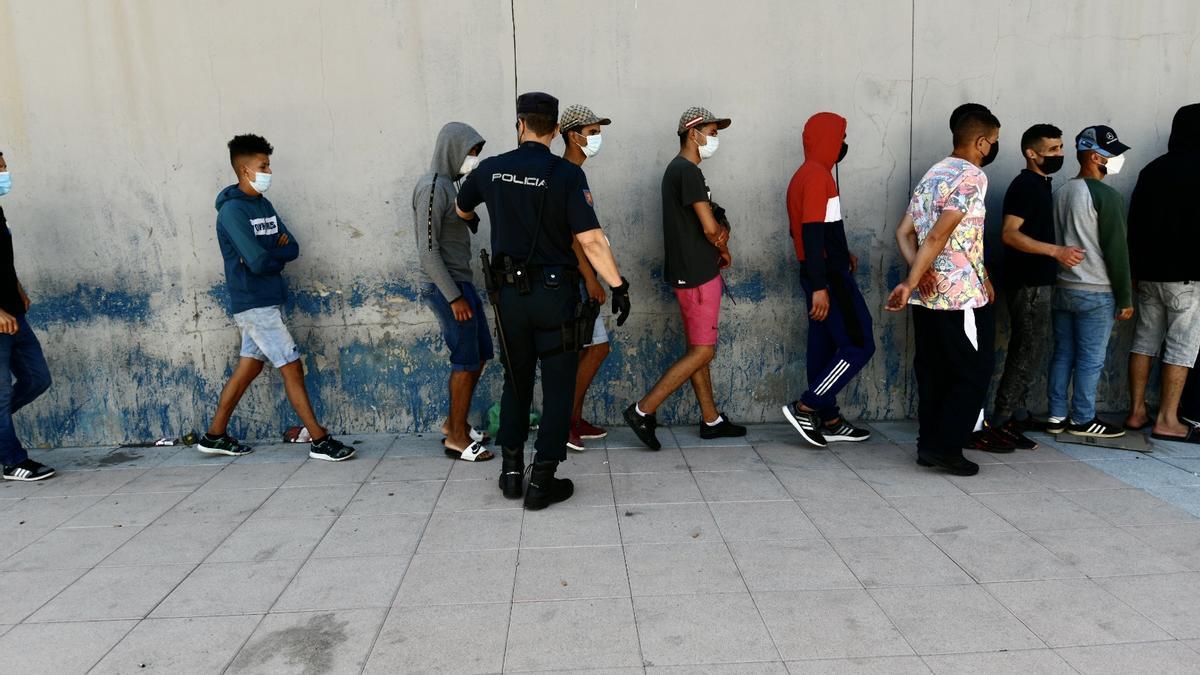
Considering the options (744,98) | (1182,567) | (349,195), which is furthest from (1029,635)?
(349,195)

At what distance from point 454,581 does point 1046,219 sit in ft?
13.0

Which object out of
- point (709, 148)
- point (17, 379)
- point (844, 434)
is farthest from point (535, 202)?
point (17, 379)

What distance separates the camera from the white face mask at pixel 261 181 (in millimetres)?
4781

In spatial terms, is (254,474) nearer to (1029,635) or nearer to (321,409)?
(321,409)

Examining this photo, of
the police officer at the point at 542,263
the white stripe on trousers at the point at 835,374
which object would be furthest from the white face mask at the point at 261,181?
the white stripe on trousers at the point at 835,374

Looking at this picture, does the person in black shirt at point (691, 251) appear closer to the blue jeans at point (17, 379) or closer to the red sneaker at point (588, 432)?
the red sneaker at point (588, 432)

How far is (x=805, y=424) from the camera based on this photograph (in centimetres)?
493

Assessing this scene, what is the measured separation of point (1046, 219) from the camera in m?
4.83

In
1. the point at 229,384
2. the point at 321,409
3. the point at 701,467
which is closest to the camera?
the point at 701,467

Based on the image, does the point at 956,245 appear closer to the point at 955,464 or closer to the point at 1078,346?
the point at 955,464

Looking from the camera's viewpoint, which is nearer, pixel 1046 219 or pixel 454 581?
pixel 454 581

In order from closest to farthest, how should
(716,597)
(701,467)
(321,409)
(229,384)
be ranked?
(716,597)
(701,467)
(229,384)
(321,409)

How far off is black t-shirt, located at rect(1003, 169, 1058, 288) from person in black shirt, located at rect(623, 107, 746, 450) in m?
1.72

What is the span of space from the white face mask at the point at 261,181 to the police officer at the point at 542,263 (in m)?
1.49
